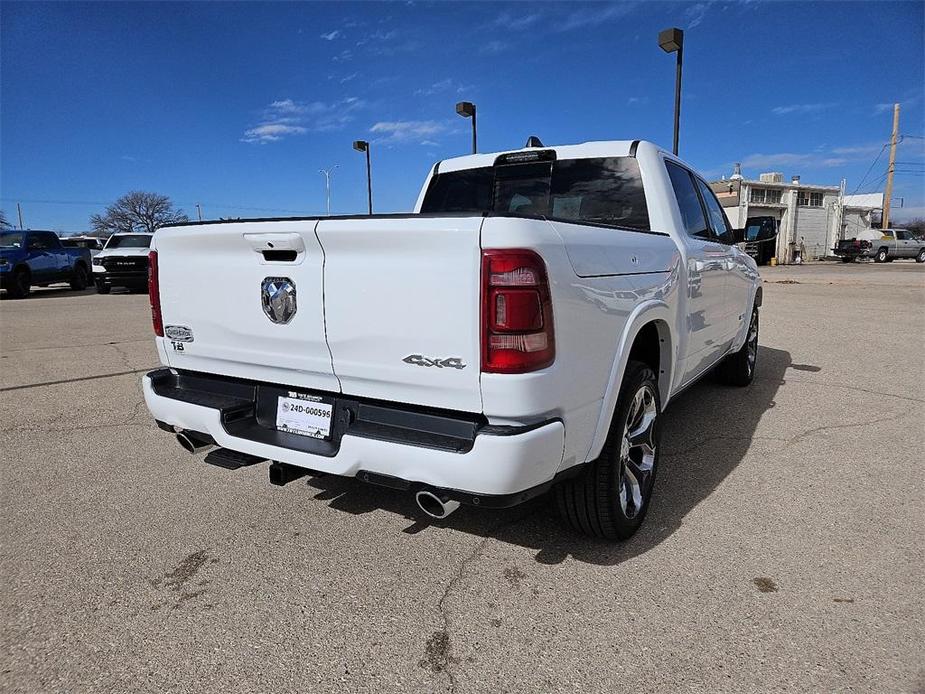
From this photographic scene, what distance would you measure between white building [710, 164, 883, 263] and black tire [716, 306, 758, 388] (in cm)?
3522

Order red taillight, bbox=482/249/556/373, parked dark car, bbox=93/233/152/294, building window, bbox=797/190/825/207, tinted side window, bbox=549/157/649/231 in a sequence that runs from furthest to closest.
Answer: building window, bbox=797/190/825/207, parked dark car, bbox=93/233/152/294, tinted side window, bbox=549/157/649/231, red taillight, bbox=482/249/556/373

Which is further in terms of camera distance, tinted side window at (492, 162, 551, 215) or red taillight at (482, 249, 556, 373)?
tinted side window at (492, 162, 551, 215)

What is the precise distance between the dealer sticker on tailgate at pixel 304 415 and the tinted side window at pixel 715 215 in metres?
3.47

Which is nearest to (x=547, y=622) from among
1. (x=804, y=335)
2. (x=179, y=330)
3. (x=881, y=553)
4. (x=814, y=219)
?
(x=881, y=553)

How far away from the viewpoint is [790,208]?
4141cm

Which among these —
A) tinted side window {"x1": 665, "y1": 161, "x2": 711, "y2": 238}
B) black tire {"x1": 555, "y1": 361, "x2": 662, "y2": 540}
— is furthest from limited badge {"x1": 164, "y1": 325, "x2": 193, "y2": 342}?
tinted side window {"x1": 665, "y1": 161, "x2": 711, "y2": 238}

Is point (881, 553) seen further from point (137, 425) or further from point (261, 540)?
point (137, 425)

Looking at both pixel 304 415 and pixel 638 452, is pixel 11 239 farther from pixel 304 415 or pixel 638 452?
pixel 638 452

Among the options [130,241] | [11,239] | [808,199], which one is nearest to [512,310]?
[130,241]

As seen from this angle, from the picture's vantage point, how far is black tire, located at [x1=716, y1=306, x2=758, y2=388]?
581 centimetres

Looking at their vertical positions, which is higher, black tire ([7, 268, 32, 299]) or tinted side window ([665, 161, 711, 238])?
tinted side window ([665, 161, 711, 238])

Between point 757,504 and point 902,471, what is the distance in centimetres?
120

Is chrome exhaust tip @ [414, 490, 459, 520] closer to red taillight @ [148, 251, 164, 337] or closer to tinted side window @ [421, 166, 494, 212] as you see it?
red taillight @ [148, 251, 164, 337]

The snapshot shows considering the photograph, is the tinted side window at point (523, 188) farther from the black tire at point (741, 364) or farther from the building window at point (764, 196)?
the building window at point (764, 196)
